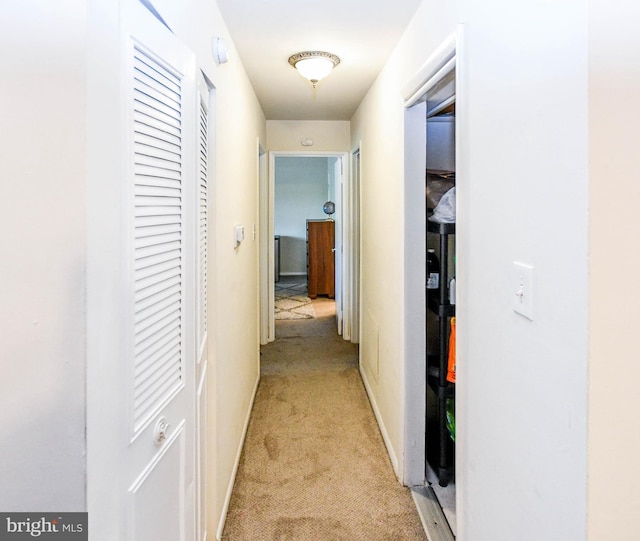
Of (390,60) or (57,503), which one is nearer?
(57,503)

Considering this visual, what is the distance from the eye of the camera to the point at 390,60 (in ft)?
7.99

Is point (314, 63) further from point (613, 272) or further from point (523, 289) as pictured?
point (613, 272)

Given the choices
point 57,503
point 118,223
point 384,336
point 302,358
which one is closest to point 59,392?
point 57,503

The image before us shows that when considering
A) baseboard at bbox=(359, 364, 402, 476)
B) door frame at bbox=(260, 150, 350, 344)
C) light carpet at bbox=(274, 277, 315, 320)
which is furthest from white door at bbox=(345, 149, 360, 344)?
light carpet at bbox=(274, 277, 315, 320)

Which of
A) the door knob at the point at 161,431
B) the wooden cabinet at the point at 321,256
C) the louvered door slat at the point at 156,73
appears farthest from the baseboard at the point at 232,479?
the wooden cabinet at the point at 321,256

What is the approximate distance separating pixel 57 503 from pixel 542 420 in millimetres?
969

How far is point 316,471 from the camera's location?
Answer: 7.64 feet

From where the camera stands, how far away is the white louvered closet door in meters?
0.92

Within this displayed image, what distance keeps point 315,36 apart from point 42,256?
6.38 ft

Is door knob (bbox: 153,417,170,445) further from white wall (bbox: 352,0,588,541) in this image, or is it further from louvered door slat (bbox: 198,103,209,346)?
white wall (bbox: 352,0,588,541)

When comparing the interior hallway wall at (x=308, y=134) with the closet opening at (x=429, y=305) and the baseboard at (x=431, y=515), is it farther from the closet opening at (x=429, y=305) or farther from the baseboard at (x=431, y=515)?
the baseboard at (x=431, y=515)

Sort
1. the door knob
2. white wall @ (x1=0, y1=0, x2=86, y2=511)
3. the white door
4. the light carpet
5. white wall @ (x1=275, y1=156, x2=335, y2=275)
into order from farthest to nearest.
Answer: white wall @ (x1=275, y1=156, x2=335, y2=275) → the light carpet → the white door → the door knob → white wall @ (x1=0, y1=0, x2=86, y2=511)

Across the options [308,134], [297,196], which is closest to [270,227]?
[308,134]

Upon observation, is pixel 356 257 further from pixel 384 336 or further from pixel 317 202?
pixel 317 202
